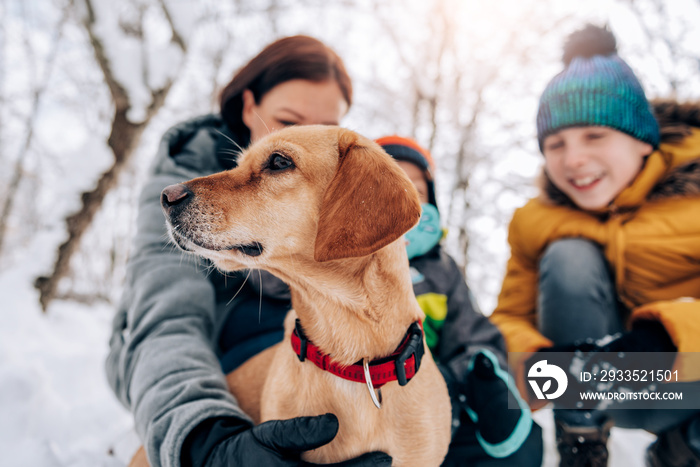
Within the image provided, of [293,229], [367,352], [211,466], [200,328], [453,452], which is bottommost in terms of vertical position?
[453,452]

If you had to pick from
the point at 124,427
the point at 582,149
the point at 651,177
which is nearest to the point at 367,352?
the point at 582,149

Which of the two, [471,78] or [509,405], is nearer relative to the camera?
[509,405]

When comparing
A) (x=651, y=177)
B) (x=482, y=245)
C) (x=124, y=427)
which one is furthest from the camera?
(x=482, y=245)

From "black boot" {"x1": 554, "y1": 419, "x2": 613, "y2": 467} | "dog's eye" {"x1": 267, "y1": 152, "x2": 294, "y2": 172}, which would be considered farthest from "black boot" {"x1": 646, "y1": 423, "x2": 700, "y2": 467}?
"dog's eye" {"x1": 267, "y1": 152, "x2": 294, "y2": 172}

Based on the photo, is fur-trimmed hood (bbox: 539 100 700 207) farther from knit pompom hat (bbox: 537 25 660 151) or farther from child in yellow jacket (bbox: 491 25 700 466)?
knit pompom hat (bbox: 537 25 660 151)

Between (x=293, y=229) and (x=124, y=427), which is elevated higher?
(x=293, y=229)

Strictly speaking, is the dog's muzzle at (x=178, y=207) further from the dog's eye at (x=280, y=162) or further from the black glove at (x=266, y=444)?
the black glove at (x=266, y=444)

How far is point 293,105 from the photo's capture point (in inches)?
92.4

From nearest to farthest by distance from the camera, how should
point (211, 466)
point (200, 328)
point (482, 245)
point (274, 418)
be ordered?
1. point (211, 466)
2. point (274, 418)
3. point (200, 328)
4. point (482, 245)

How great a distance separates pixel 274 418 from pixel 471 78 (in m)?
11.1

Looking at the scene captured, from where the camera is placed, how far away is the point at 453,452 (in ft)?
5.93

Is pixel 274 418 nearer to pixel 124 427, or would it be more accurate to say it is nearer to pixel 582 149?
pixel 582 149

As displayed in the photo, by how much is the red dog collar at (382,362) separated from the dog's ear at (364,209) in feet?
1.21

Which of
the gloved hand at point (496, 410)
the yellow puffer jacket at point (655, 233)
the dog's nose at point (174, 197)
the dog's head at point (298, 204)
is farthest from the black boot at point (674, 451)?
the dog's nose at point (174, 197)
